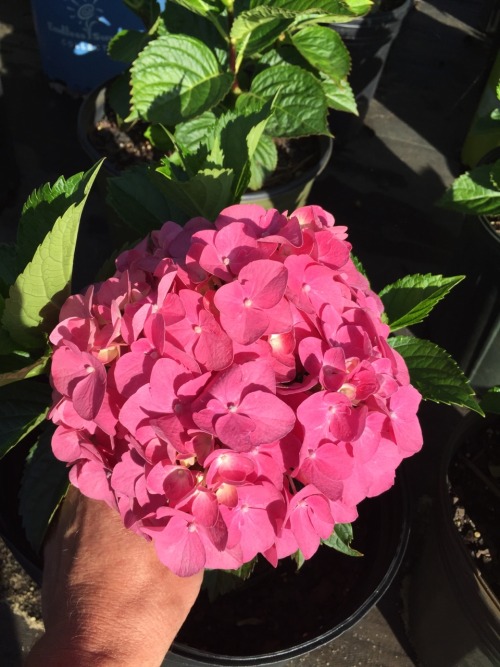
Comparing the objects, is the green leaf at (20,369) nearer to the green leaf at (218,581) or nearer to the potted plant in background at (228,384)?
the potted plant in background at (228,384)

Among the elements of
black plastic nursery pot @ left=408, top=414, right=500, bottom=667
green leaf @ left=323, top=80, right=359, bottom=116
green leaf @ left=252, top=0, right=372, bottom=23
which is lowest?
black plastic nursery pot @ left=408, top=414, right=500, bottom=667


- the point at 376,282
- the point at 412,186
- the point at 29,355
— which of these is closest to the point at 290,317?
the point at 29,355

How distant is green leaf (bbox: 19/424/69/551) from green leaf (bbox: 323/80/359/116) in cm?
119

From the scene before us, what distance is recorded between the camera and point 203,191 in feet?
2.72

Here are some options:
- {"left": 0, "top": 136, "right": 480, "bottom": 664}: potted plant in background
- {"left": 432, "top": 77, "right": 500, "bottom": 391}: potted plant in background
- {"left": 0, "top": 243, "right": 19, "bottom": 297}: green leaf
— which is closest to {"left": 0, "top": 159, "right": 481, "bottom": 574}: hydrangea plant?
{"left": 0, "top": 136, "right": 480, "bottom": 664}: potted plant in background

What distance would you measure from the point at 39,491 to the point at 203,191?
478 millimetres

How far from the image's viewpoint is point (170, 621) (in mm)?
813

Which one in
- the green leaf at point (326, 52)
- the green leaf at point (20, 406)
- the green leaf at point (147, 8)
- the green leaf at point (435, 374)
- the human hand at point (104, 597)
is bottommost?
the human hand at point (104, 597)

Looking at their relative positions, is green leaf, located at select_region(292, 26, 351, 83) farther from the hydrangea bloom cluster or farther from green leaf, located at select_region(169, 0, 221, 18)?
the hydrangea bloom cluster

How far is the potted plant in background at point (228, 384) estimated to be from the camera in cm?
63

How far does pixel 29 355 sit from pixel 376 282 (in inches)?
55.7

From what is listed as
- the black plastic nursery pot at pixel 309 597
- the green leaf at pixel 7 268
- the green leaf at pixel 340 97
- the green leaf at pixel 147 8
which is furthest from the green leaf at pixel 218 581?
the green leaf at pixel 147 8

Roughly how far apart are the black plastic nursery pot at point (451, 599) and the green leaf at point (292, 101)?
2.43 feet

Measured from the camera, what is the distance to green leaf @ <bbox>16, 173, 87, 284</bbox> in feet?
2.69
